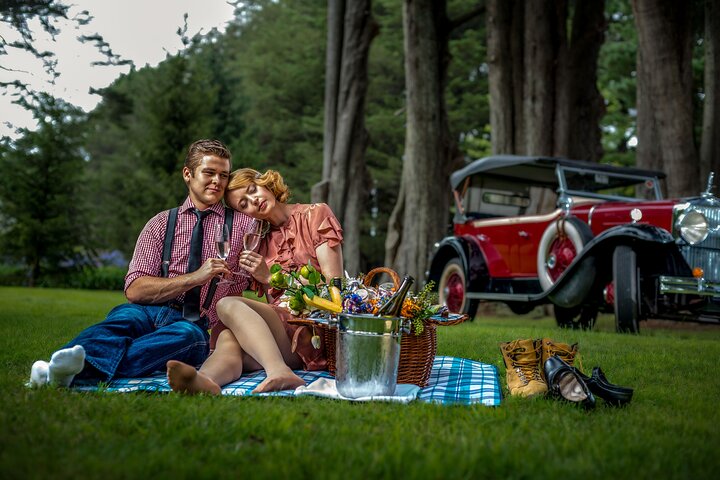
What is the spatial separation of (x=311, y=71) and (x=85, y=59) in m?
20.9

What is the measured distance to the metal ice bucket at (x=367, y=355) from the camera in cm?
366

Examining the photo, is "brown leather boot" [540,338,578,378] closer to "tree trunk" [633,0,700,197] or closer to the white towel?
the white towel

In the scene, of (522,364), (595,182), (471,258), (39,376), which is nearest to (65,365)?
(39,376)

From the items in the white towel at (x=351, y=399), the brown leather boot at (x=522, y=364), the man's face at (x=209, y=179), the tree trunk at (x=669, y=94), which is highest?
the tree trunk at (x=669, y=94)

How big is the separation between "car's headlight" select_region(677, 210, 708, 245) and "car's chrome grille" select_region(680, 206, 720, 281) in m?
0.05

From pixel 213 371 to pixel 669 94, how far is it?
8.04 m

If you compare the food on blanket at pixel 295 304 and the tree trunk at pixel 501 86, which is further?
the tree trunk at pixel 501 86

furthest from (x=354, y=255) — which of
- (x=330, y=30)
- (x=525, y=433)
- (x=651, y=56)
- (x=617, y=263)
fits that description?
(x=525, y=433)

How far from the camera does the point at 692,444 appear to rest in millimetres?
2869

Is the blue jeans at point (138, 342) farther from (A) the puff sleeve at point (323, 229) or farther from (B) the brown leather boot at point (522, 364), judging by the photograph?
(B) the brown leather boot at point (522, 364)

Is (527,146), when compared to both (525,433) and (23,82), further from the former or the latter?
(525,433)

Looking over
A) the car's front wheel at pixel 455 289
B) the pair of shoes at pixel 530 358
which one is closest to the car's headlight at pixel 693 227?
the car's front wheel at pixel 455 289

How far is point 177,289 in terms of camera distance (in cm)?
418

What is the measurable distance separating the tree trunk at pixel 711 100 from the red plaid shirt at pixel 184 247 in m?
7.91
